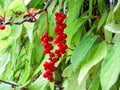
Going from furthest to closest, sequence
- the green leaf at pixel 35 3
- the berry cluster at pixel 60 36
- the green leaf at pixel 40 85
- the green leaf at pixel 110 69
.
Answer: the green leaf at pixel 35 3, the green leaf at pixel 40 85, the berry cluster at pixel 60 36, the green leaf at pixel 110 69

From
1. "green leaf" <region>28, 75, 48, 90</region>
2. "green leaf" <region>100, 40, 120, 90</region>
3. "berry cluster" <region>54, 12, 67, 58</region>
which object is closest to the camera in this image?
"green leaf" <region>100, 40, 120, 90</region>

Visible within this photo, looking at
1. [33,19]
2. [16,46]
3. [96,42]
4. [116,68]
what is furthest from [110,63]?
[16,46]

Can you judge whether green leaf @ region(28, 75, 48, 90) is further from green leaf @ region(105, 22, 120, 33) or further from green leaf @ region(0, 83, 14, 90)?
green leaf @ region(105, 22, 120, 33)

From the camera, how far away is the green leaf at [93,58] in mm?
559

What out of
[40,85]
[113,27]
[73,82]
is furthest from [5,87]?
[113,27]

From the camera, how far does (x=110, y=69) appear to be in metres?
0.50

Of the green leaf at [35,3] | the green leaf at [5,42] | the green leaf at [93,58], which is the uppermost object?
the green leaf at [35,3]

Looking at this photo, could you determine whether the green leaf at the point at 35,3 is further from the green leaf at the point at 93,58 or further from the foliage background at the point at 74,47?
the green leaf at the point at 93,58

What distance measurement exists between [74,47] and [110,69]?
0.69 ft

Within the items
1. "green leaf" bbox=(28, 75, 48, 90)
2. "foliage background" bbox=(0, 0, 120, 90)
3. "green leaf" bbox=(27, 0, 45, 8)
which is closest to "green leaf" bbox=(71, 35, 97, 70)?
"foliage background" bbox=(0, 0, 120, 90)

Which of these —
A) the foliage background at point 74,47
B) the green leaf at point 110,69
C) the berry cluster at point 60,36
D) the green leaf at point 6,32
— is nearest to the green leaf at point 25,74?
the foliage background at point 74,47

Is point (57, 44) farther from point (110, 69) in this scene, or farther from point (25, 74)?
point (25, 74)

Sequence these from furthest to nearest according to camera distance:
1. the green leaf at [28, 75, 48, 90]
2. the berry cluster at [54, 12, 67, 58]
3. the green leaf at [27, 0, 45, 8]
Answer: the green leaf at [27, 0, 45, 8], the green leaf at [28, 75, 48, 90], the berry cluster at [54, 12, 67, 58]

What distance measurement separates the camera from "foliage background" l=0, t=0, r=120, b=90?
556 mm
